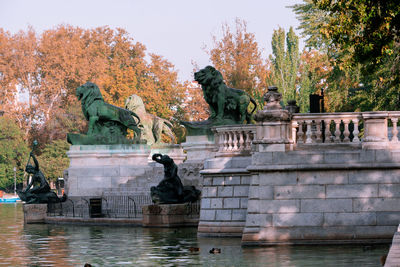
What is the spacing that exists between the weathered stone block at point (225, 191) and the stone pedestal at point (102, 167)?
13400 millimetres

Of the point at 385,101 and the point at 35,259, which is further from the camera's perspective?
the point at 385,101

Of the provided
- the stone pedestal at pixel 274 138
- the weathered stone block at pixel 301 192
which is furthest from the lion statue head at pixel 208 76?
the weathered stone block at pixel 301 192

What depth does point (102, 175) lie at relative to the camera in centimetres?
3609

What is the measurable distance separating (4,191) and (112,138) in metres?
58.3

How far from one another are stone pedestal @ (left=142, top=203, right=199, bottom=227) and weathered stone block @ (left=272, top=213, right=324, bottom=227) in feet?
25.7

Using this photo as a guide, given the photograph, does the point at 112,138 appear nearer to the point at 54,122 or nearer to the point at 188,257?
the point at 188,257

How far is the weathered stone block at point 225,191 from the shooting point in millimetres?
22578

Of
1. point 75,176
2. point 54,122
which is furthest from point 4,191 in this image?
point 75,176

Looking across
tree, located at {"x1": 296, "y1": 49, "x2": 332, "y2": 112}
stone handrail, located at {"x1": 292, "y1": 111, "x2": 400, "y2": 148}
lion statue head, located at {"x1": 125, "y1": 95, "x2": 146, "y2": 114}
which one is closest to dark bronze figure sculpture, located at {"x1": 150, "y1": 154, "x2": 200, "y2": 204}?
stone handrail, located at {"x1": 292, "y1": 111, "x2": 400, "y2": 148}

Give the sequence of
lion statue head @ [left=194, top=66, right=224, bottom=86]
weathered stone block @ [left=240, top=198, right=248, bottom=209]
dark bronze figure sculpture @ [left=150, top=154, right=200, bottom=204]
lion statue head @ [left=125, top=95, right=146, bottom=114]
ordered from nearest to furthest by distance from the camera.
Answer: weathered stone block @ [left=240, top=198, right=248, bottom=209] < dark bronze figure sculpture @ [left=150, top=154, right=200, bottom=204] < lion statue head @ [left=194, top=66, right=224, bottom=86] < lion statue head @ [left=125, top=95, right=146, bottom=114]

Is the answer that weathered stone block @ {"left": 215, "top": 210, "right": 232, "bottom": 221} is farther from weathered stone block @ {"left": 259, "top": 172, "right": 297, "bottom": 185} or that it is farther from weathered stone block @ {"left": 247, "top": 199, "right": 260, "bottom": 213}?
weathered stone block @ {"left": 259, "top": 172, "right": 297, "bottom": 185}

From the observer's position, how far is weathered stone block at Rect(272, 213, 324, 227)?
1955 cm

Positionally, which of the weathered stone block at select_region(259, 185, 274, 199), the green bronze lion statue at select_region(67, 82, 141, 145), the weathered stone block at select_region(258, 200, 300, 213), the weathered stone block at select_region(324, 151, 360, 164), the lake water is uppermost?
the green bronze lion statue at select_region(67, 82, 141, 145)

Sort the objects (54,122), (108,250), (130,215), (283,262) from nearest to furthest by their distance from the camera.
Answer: (283,262), (108,250), (130,215), (54,122)
